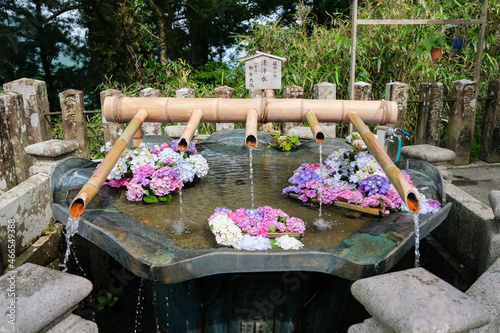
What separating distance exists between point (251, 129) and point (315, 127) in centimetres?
40

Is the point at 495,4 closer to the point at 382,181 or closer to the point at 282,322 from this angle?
the point at 382,181

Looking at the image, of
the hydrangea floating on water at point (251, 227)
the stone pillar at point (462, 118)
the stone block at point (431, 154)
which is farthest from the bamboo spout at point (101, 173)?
the stone pillar at point (462, 118)

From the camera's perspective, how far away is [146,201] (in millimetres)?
2795

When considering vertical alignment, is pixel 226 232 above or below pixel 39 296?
above

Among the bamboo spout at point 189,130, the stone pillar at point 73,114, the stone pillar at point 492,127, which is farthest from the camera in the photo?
the stone pillar at point 492,127

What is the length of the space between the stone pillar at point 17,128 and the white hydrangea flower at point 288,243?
3689mm

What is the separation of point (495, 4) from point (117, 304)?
781cm

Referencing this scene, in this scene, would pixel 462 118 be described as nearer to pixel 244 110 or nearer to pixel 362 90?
pixel 362 90

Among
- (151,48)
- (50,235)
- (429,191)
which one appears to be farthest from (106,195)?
(151,48)

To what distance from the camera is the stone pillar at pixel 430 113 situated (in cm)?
530

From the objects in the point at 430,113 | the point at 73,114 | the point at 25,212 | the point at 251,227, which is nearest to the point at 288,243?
the point at 251,227

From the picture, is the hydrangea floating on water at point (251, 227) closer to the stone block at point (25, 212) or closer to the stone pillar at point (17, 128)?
the stone block at point (25, 212)

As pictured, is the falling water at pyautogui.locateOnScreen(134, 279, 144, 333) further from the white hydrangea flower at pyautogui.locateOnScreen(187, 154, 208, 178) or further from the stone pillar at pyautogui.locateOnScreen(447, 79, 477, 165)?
the stone pillar at pyautogui.locateOnScreen(447, 79, 477, 165)

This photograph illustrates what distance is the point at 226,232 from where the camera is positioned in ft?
6.89
